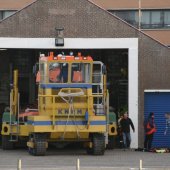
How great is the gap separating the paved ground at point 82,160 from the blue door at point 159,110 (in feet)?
8.41

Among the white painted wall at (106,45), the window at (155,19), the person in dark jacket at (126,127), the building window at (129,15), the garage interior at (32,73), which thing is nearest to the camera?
the person in dark jacket at (126,127)

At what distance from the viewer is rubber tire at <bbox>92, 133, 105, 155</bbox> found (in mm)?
27578

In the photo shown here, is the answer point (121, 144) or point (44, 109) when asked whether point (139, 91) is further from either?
point (44, 109)

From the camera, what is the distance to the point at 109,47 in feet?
107

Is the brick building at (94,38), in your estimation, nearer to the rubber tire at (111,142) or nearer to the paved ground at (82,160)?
the rubber tire at (111,142)

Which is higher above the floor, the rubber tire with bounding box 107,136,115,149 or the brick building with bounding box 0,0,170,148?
the brick building with bounding box 0,0,170,148

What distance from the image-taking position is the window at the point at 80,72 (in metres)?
27.7

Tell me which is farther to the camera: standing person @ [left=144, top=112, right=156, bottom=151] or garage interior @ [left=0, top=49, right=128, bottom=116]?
garage interior @ [left=0, top=49, right=128, bottom=116]

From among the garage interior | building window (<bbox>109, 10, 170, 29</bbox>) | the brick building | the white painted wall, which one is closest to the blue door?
the brick building

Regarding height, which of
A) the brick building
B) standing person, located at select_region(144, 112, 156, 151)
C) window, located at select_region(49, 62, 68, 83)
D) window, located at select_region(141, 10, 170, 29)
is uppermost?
window, located at select_region(141, 10, 170, 29)

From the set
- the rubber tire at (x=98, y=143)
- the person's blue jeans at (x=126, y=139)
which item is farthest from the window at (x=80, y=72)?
the person's blue jeans at (x=126, y=139)

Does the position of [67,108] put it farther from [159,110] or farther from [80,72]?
[159,110]

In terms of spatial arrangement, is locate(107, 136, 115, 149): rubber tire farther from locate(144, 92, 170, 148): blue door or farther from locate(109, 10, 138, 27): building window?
locate(109, 10, 138, 27): building window

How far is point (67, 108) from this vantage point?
2731 centimetres
